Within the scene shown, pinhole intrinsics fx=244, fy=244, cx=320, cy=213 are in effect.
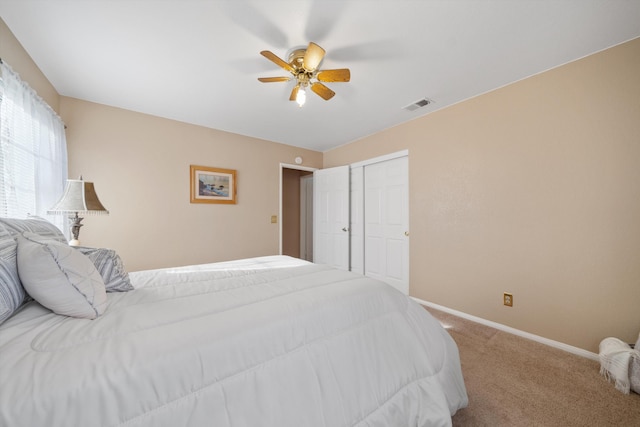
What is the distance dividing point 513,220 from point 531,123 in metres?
0.92

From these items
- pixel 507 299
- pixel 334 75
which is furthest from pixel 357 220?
pixel 334 75

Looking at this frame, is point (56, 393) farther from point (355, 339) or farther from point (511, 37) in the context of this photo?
point (511, 37)

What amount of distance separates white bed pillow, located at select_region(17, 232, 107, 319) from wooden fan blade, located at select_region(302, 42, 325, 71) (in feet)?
5.66

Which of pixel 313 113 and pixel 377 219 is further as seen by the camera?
pixel 377 219

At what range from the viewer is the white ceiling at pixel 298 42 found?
1539mm

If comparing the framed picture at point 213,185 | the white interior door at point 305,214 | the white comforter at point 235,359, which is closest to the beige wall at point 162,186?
the framed picture at point 213,185

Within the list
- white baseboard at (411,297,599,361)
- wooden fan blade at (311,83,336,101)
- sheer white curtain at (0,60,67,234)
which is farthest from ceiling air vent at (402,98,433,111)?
sheer white curtain at (0,60,67,234)

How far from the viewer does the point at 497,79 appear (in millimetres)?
2326

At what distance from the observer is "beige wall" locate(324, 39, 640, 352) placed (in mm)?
1841

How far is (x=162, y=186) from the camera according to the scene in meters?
3.16

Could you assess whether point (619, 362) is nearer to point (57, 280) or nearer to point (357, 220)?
point (357, 220)

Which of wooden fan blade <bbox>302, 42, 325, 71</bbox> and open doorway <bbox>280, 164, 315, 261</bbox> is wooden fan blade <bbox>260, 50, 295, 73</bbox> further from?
open doorway <bbox>280, 164, 315, 261</bbox>

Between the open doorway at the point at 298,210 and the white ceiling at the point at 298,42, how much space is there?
108 inches

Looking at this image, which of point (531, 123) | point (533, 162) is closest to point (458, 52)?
point (531, 123)
